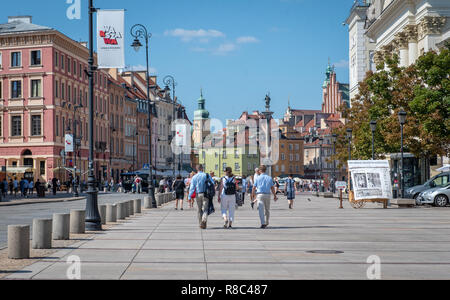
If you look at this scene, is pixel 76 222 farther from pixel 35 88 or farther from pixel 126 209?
pixel 35 88

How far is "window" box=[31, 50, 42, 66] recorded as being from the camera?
73.4 m

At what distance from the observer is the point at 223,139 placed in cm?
16088

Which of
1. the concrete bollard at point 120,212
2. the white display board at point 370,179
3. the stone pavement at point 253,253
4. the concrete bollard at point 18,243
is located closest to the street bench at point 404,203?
the white display board at point 370,179

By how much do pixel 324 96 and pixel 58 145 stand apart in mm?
118585

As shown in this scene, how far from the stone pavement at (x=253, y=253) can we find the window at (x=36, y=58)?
5506cm

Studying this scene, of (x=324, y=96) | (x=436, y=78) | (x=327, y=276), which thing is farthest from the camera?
(x=324, y=96)

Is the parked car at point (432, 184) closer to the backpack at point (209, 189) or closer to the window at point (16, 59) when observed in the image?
the backpack at point (209, 189)

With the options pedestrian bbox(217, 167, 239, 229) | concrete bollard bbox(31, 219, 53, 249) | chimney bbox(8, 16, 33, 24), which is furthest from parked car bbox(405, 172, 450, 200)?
chimney bbox(8, 16, 33, 24)

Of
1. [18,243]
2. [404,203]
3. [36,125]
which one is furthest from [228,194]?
[36,125]

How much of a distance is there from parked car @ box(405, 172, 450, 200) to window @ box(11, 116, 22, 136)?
4604 centimetres

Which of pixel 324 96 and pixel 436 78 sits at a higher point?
pixel 324 96

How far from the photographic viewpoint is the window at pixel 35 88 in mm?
73812
